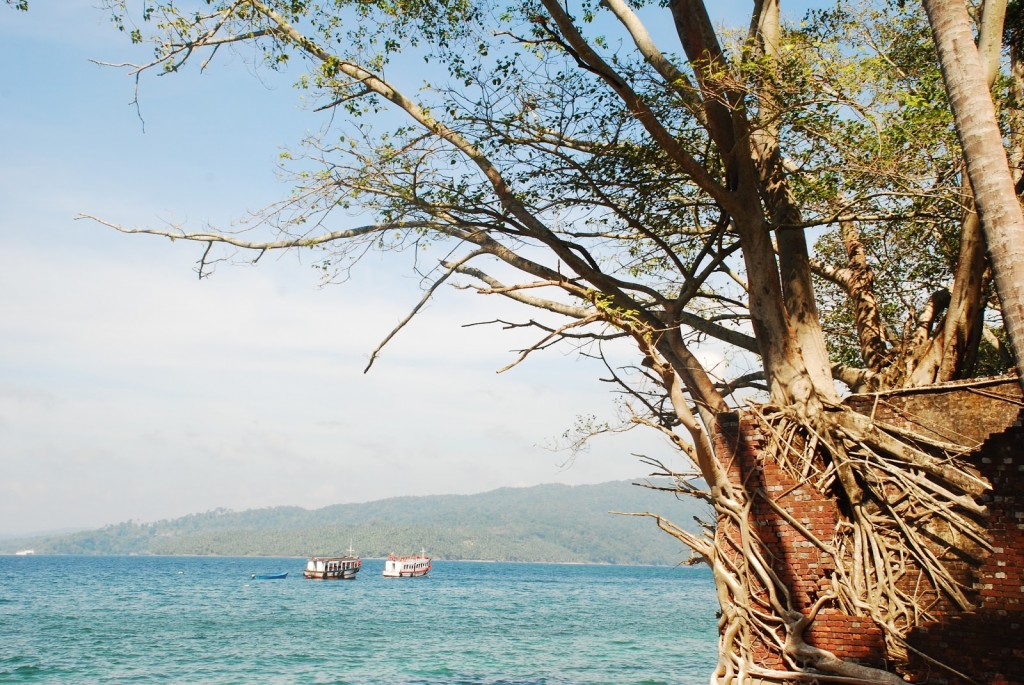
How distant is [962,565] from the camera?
8625 mm

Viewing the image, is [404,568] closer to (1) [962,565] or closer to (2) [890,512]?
(2) [890,512]

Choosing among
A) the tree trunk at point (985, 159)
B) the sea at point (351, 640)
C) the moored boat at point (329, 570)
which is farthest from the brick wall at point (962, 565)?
the moored boat at point (329, 570)

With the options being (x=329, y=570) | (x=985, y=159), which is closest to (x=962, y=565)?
(x=985, y=159)

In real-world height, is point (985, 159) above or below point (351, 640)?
above

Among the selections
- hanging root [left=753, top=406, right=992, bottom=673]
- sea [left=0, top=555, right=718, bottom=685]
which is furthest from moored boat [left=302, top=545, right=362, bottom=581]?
hanging root [left=753, top=406, right=992, bottom=673]

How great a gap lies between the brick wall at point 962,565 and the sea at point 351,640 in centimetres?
1450

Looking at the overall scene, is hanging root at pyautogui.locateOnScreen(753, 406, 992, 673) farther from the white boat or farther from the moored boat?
the white boat

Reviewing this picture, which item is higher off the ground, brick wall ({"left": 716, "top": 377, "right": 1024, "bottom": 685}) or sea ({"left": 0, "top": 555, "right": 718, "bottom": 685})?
brick wall ({"left": 716, "top": 377, "right": 1024, "bottom": 685})

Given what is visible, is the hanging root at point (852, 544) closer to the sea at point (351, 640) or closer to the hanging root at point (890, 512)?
the hanging root at point (890, 512)

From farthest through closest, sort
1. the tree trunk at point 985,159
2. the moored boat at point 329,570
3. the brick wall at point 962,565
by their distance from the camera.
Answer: the moored boat at point 329,570 → the brick wall at point 962,565 → the tree trunk at point 985,159

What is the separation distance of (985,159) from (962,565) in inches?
166

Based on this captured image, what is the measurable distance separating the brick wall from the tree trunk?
114 inches

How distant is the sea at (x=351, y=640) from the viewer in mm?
24906

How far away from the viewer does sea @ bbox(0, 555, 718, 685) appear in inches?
981
